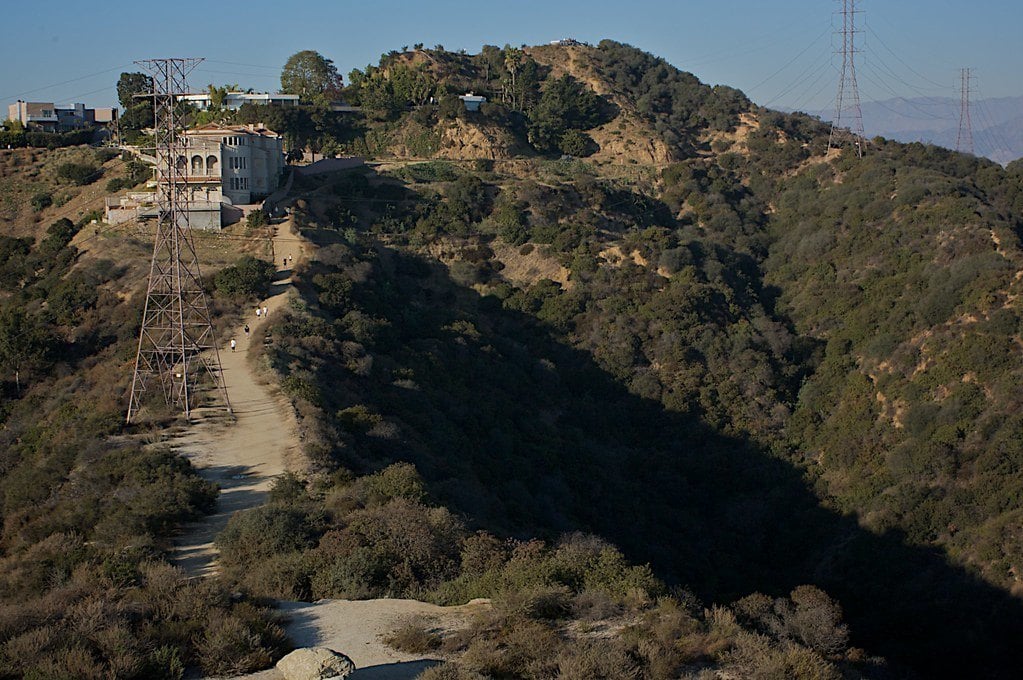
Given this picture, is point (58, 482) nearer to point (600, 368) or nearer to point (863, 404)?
point (600, 368)

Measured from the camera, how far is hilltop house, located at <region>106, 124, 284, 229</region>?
45.1 meters

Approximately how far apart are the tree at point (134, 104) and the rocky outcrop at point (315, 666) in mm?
55372

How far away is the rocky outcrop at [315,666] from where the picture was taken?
12.0 m

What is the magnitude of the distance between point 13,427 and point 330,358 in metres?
10.1

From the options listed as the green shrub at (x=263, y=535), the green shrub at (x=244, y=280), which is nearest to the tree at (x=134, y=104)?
the green shrub at (x=244, y=280)

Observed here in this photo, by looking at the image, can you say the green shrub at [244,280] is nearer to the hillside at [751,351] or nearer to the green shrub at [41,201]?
the hillside at [751,351]

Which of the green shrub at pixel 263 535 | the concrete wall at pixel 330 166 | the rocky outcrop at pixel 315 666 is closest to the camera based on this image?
the rocky outcrop at pixel 315 666

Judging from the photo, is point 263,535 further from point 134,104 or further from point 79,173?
point 134,104

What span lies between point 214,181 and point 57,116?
141ft

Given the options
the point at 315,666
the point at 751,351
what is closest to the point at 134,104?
the point at 751,351

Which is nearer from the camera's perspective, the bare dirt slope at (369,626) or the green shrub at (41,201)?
the bare dirt slope at (369,626)

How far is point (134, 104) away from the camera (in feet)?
227

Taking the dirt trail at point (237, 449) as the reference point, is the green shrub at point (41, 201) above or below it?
above

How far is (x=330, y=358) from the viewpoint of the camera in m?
33.6
